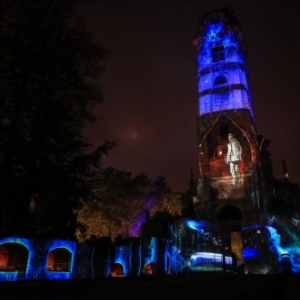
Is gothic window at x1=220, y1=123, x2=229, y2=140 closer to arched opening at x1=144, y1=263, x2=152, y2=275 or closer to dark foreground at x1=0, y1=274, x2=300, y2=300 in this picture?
arched opening at x1=144, y1=263, x2=152, y2=275

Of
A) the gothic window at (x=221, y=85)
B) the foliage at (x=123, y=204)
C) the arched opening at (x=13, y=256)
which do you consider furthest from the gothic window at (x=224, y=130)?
the arched opening at (x=13, y=256)

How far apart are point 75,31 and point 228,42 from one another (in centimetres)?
3625

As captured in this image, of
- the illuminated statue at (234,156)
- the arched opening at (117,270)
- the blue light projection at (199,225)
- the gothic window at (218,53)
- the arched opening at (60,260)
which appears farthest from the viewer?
the gothic window at (218,53)

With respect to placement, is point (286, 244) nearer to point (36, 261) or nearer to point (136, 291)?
point (36, 261)

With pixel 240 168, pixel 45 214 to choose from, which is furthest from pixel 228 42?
pixel 45 214

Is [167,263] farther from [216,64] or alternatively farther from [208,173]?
[216,64]

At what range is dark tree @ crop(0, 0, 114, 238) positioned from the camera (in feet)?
50.4

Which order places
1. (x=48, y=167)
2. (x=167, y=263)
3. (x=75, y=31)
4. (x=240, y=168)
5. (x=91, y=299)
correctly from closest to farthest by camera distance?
(x=91, y=299) < (x=48, y=167) < (x=75, y=31) < (x=167, y=263) < (x=240, y=168)

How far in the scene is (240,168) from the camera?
4366 cm

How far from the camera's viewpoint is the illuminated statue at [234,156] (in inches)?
1713

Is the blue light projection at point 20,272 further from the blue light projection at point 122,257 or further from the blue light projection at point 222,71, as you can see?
the blue light projection at point 222,71

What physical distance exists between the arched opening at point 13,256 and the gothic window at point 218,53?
41158 mm

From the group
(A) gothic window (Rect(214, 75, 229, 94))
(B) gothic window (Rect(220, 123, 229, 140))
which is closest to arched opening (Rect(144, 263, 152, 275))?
(B) gothic window (Rect(220, 123, 229, 140))

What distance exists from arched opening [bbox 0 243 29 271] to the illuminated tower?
3007 cm
